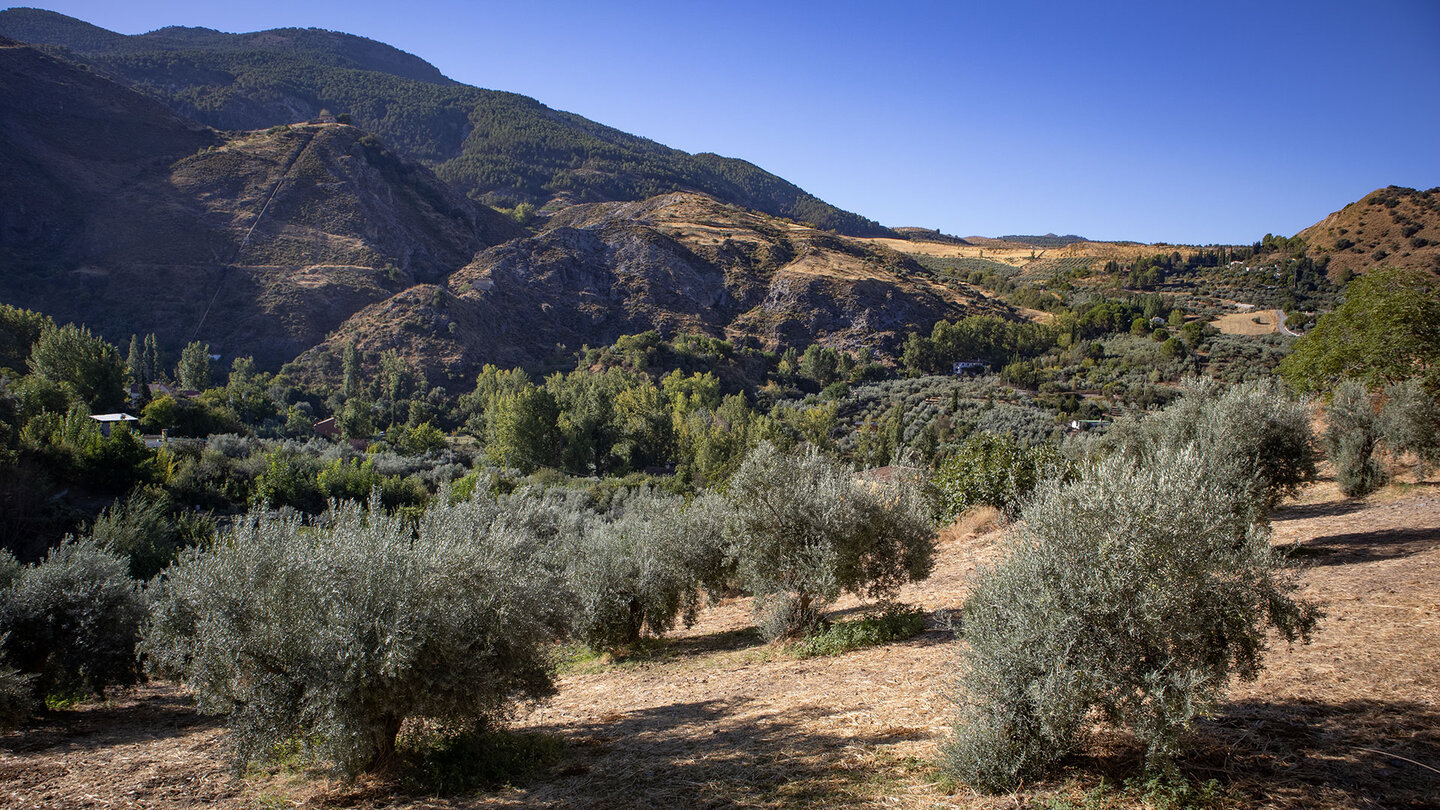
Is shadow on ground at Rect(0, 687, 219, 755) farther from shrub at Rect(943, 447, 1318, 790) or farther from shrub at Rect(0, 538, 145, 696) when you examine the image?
shrub at Rect(943, 447, 1318, 790)

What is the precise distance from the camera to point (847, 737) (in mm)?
6277

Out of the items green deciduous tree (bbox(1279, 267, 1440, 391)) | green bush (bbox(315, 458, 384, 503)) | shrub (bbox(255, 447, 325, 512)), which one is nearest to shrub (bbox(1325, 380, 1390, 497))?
green deciduous tree (bbox(1279, 267, 1440, 391))

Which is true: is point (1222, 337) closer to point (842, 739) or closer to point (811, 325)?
point (811, 325)

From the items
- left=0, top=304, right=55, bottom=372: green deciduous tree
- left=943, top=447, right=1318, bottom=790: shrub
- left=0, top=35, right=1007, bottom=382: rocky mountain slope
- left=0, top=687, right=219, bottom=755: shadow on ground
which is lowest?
left=0, top=687, right=219, bottom=755: shadow on ground

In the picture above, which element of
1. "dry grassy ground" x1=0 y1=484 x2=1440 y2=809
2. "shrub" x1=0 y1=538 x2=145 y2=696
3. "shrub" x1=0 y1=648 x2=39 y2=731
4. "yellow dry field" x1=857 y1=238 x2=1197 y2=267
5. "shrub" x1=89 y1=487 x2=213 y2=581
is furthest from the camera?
"yellow dry field" x1=857 y1=238 x2=1197 y2=267

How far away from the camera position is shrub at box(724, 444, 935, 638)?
1007 centimetres

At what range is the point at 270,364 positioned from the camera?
6400cm

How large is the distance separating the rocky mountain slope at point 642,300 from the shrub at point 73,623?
58.8 metres

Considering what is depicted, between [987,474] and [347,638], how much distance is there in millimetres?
15163

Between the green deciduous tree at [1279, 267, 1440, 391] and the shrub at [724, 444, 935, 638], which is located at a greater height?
the green deciduous tree at [1279, 267, 1440, 391]

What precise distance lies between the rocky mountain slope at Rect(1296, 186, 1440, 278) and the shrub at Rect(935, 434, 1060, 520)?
6136cm

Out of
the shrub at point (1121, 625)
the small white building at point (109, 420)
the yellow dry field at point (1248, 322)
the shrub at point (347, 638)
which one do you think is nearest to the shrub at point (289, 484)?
the small white building at point (109, 420)

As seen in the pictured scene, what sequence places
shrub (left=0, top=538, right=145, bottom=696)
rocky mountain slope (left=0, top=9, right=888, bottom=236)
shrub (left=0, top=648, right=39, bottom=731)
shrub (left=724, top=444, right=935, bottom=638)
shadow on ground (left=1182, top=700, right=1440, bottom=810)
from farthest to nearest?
rocky mountain slope (left=0, top=9, right=888, bottom=236)
shrub (left=724, top=444, right=935, bottom=638)
shrub (left=0, top=538, right=145, bottom=696)
shrub (left=0, top=648, right=39, bottom=731)
shadow on ground (left=1182, top=700, right=1440, bottom=810)

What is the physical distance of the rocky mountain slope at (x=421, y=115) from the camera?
12600 cm
